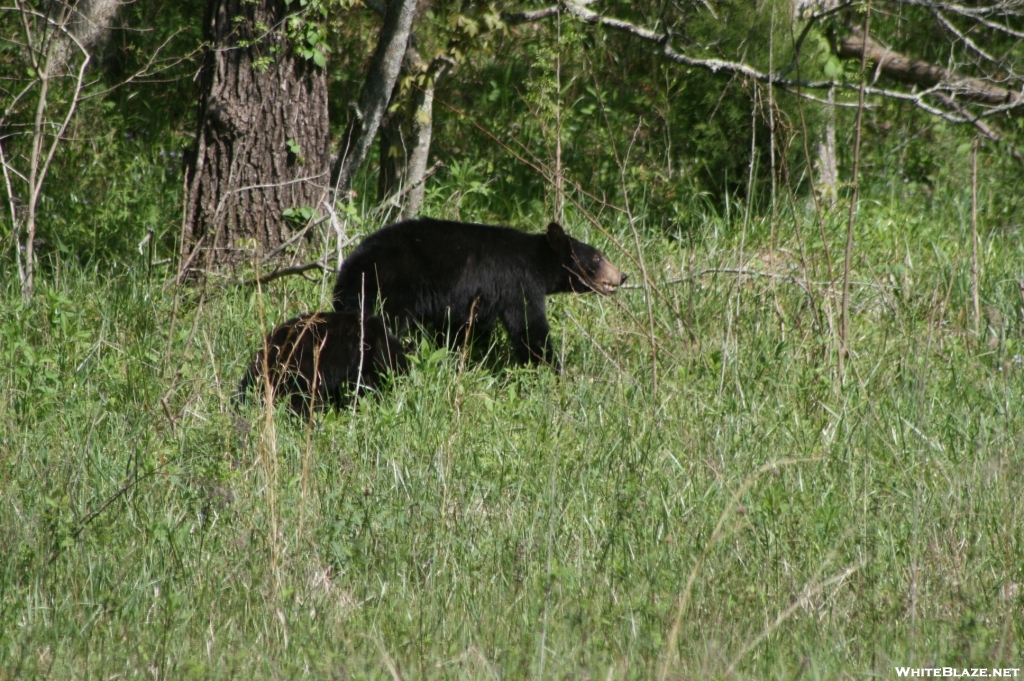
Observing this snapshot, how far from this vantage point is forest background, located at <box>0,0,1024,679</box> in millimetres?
2996

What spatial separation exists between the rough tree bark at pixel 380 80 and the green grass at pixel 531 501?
1.03 metres

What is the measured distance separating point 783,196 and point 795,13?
127cm

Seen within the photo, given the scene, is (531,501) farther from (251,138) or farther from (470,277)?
(251,138)

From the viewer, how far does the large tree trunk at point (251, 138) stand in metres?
6.13

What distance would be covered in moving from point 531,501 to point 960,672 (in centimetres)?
161

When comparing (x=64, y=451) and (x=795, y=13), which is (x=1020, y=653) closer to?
(x=64, y=451)

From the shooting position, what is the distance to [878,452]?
14.3ft

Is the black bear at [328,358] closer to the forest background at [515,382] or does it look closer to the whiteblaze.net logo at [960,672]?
the forest background at [515,382]

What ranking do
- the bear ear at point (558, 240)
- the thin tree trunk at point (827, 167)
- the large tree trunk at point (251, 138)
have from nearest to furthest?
1. the bear ear at point (558, 240)
2. the large tree trunk at point (251, 138)
3. the thin tree trunk at point (827, 167)

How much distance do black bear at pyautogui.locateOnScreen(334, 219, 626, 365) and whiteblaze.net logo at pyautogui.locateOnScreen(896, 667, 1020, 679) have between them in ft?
10.0

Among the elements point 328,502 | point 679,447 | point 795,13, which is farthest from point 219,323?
point 795,13

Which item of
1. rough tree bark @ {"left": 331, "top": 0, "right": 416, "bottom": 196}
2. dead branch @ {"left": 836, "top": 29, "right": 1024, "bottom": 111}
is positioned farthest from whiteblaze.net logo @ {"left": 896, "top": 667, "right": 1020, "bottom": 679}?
dead branch @ {"left": 836, "top": 29, "right": 1024, "bottom": 111}

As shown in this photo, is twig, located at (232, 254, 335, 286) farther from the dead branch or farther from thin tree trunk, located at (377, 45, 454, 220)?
the dead branch

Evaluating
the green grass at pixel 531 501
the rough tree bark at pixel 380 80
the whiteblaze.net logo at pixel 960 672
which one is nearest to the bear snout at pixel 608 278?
the green grass at pixel 531 501
